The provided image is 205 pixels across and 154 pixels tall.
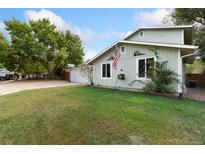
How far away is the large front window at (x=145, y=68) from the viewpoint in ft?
35.8

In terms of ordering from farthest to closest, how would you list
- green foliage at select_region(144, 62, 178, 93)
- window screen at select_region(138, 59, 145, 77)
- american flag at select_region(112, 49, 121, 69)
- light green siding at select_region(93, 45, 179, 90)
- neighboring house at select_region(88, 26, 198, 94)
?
american flag at select_region(112, 49, 121, 69), window screen at select_region(138, 59, 145, 77), light green siding at select_region(93, 45, 179, 90), neighboring house at select_region(88, 26, 198, 94), green foliage at select_region(144, 62, 178, 93)

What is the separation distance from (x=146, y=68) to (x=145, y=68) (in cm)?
8

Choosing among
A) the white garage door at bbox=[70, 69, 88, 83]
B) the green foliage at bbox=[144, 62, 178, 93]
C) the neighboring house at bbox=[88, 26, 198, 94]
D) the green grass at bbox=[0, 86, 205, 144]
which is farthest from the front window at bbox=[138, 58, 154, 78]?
the white garage door at bbox=[70, 69, 88, 83]

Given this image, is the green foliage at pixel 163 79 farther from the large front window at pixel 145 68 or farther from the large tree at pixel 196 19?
the large tree at pixel 196 19

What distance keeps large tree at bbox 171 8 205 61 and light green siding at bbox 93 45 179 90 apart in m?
8.92

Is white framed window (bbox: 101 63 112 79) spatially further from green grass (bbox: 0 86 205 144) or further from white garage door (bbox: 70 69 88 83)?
green grass (bbox: 0 86 205 144)

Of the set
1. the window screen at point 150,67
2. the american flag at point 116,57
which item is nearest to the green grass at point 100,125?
the window screen at point 150,67

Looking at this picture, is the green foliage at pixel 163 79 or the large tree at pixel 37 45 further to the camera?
the large tree at pixel 37 45

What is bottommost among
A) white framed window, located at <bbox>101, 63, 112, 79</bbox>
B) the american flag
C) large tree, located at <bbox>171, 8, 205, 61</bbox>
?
white framed window, located at <bbox>101, 63, 112, 79</bbox>

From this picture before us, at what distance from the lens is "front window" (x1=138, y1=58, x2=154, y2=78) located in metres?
10.9
